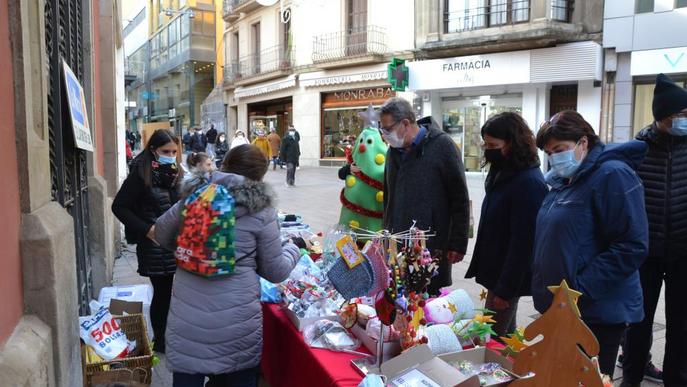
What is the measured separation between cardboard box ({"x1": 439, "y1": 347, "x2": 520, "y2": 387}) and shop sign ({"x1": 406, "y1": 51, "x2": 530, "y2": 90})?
14.9m

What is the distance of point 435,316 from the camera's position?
2438 millimetres

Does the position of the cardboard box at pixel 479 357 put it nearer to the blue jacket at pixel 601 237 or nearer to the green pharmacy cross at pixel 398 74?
the blue jacket at pixel 601 237

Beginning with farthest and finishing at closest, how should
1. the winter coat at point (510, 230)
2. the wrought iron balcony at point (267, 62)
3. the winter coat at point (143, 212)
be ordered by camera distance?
the wrought iron balcony at point (267, 62)
the winter coat at point (143, 212)
the winter coat at point (510, 230)

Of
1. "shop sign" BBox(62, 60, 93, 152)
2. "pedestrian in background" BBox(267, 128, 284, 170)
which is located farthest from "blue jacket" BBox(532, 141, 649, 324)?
"pedestrian in background" BBox(267, 128, 284, 170)

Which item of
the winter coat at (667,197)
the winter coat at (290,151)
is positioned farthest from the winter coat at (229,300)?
the winter coat at (290,151)

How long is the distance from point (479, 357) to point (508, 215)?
1.06 meters

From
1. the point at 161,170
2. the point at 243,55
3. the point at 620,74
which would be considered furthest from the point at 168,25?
the point at 161,170

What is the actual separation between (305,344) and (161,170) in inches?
76.5

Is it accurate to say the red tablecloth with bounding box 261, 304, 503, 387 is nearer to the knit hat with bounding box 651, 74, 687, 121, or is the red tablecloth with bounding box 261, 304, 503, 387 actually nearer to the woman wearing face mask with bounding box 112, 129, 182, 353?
the woman wearing face mask with bounding box 112, 129, 182, 353

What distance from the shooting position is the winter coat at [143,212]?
3.65 meters

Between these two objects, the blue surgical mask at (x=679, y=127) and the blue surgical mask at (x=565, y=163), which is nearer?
the blue surgical mask at (x=565, y=163)

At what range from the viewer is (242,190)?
2377 millimetres

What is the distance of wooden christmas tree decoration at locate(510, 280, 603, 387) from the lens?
171 cm

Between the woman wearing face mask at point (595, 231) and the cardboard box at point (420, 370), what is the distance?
2.56 feet
